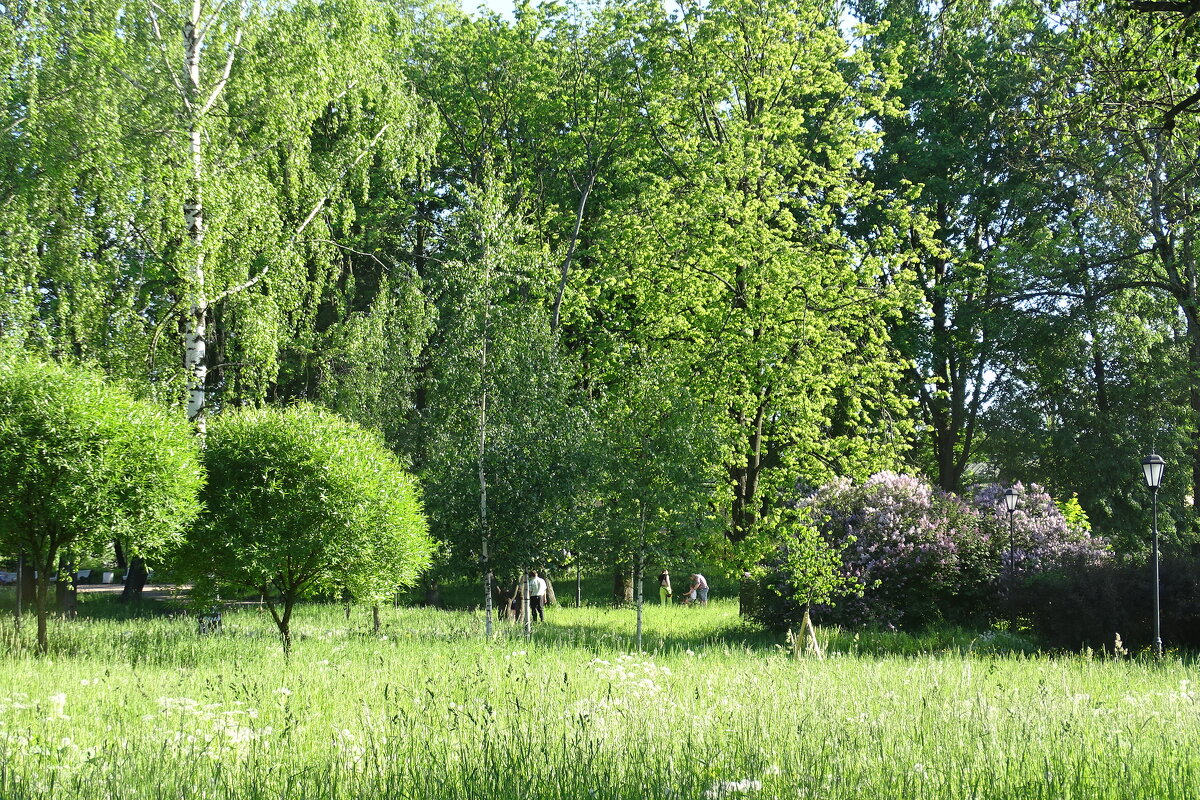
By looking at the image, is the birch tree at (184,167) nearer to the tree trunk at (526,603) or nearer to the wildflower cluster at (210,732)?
the tree trunk at (526,603)

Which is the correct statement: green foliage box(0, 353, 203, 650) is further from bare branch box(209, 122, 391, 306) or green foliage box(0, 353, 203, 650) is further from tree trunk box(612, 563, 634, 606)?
tree trunk box(612, 563, 634, 606)

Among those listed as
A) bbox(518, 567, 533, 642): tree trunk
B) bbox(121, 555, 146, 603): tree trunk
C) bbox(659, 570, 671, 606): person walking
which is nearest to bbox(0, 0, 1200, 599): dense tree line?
bbox(518, 567, 533, 642): tree trunk

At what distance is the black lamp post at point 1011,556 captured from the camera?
1652 cm

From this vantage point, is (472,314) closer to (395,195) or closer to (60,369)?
(60,369)

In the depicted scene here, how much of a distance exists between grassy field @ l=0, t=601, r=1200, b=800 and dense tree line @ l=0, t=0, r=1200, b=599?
6.06 metres

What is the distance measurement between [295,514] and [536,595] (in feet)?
28.8

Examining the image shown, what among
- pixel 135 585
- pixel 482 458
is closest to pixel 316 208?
pixel 482 458

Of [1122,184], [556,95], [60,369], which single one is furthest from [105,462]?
[1122,184]

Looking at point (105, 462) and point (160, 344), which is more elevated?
point (160, 344)

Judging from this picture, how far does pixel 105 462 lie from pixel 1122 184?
21.6 meters

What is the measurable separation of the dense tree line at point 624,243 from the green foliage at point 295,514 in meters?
2.26

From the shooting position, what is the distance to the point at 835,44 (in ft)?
73.9

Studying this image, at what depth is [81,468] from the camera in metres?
12.0

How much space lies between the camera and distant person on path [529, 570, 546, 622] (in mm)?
20500
